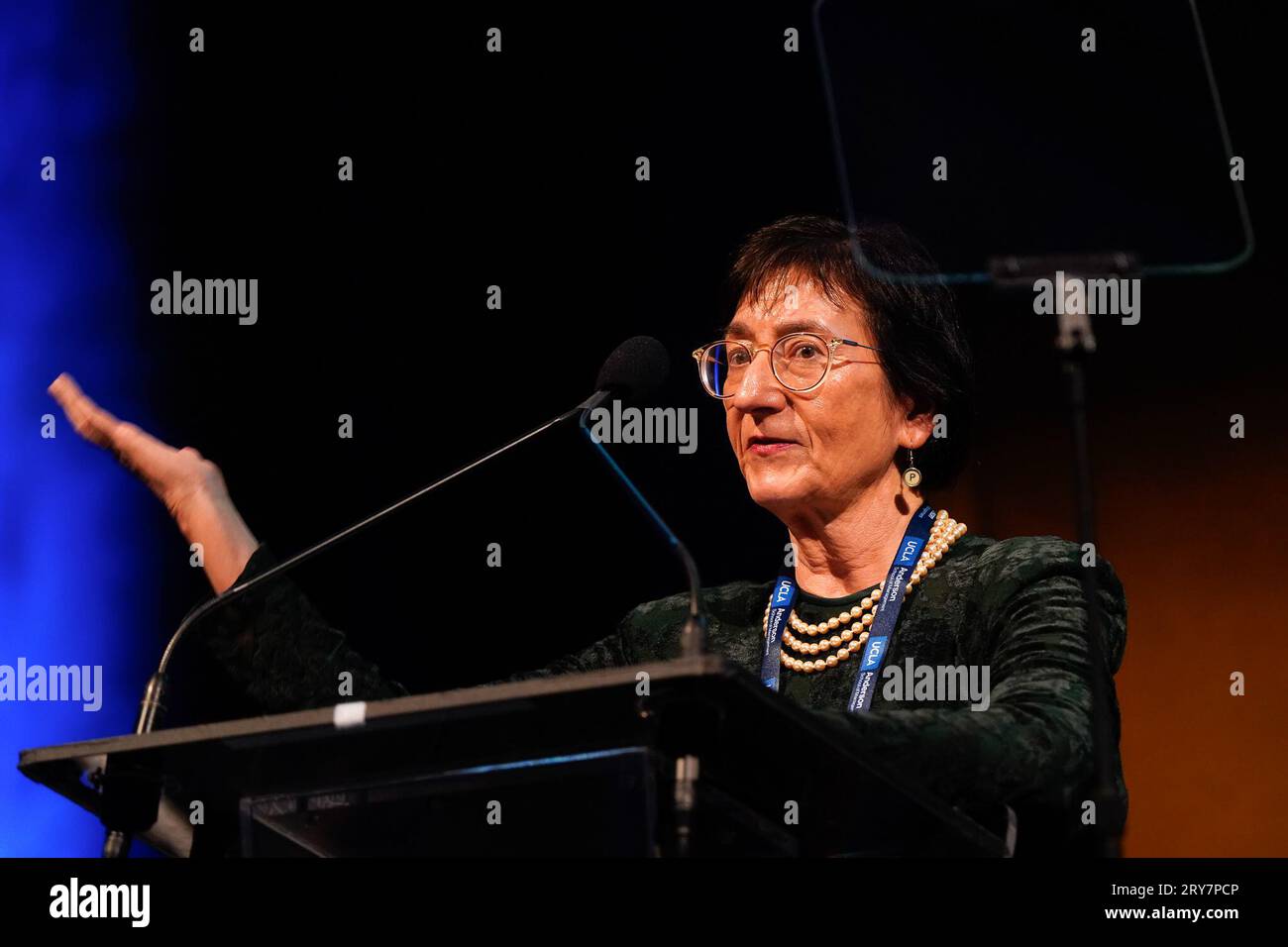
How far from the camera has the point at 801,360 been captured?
2.48 m

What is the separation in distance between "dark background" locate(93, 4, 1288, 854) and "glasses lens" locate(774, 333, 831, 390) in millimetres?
609

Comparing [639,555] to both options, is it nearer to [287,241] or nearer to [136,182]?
[287,241]

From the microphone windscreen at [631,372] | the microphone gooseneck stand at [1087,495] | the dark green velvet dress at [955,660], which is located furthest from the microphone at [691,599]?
the microphone gooseneck stand at [1087,495]

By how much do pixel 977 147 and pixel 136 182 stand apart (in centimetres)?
201

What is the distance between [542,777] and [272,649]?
2.27ft

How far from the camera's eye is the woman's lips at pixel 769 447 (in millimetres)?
2463

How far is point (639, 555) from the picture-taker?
125 inches

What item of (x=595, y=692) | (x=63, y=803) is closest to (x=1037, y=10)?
(x=595, y=692)

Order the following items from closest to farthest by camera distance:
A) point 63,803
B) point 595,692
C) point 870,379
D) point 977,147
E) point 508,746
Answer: point 595,692 → point 508,746 → point 977,147 → point 870,379 → point 63,803

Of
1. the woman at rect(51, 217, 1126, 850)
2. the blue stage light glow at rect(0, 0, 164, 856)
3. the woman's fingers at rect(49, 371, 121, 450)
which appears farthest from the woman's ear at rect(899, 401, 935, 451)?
the blue stage light glow at rect(0, 0, 164, 856)

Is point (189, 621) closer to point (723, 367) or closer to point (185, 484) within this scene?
point (185, 484)

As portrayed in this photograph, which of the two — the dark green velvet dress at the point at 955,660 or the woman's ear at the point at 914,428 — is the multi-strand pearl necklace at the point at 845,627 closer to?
the dark green velvet dress at the point at 955,660

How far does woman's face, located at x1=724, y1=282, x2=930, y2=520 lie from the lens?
2.45 meters
